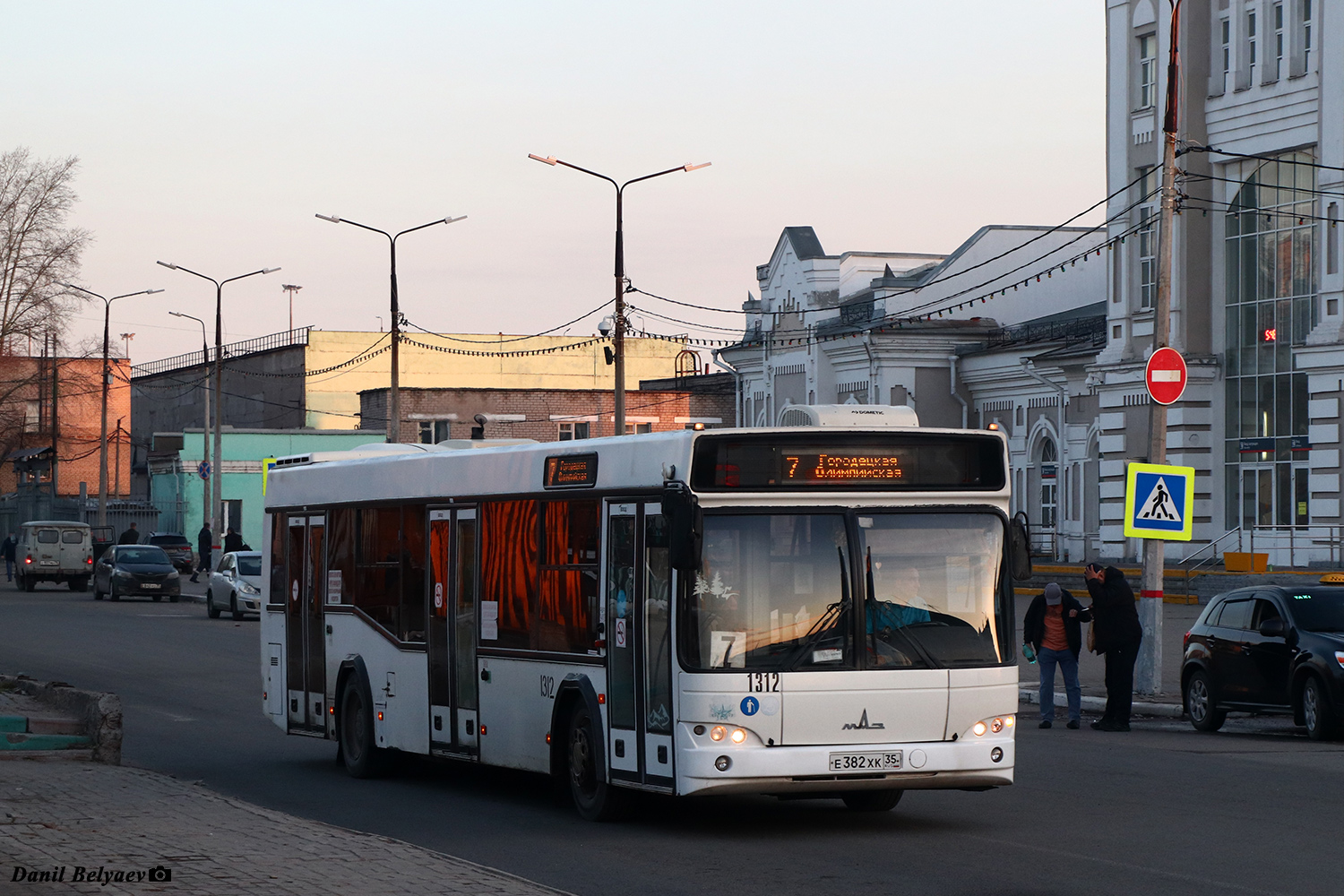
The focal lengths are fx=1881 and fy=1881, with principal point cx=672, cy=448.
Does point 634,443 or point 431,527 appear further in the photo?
point 431,527

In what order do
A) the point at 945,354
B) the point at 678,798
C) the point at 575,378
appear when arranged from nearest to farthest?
the point at 678,798, the point at 945,354, the point at 575,378

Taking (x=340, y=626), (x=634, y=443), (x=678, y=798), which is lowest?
(x=678, y=798)

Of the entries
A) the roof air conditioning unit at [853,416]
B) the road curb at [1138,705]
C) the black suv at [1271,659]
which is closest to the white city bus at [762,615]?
the roof air conditioning unit at [853,416]

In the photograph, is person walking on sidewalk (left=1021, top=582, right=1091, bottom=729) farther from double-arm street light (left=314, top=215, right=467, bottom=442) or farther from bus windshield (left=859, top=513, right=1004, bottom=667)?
double-arm street light (left=314, top=215, right=467, bottom=442)

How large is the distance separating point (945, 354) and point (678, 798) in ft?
152

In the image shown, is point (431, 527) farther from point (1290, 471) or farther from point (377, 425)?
point (377, 425)

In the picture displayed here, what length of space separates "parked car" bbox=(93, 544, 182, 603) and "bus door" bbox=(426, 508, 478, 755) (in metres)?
35.5

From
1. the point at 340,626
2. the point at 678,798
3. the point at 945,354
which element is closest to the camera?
the point at 678,798

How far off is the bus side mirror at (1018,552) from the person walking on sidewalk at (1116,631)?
285 inches

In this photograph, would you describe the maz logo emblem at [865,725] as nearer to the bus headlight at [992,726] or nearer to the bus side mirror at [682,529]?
the bus headlight at [992,726]

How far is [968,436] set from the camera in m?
11.7

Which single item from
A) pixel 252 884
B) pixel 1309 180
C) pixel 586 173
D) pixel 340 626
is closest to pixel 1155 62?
pixel 1309 180

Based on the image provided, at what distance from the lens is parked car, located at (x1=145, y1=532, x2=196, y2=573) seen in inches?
2425

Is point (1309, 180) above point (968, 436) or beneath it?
above
